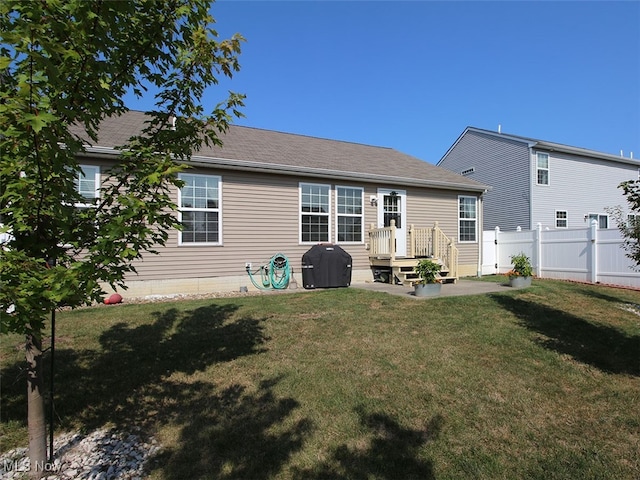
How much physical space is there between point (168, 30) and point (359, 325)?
477 cm

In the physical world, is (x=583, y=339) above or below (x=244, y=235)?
below

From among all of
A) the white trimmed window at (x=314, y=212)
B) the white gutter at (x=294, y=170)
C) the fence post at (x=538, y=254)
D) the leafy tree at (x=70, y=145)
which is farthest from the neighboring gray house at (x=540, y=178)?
the leafy tree at (x=70, y=145)

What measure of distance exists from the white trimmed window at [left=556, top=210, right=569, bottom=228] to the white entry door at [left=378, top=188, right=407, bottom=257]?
9.96 metres

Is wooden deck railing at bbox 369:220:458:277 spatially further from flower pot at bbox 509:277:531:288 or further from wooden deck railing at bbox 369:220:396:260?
flower pot at bbox 509:277:531:288

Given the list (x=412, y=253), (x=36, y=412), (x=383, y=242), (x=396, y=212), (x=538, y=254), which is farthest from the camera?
(x=538, y=254)

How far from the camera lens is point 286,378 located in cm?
407

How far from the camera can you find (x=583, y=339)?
5688 mm

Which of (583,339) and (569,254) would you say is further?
(569,254)

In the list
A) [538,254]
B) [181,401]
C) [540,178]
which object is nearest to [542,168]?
[540,178]

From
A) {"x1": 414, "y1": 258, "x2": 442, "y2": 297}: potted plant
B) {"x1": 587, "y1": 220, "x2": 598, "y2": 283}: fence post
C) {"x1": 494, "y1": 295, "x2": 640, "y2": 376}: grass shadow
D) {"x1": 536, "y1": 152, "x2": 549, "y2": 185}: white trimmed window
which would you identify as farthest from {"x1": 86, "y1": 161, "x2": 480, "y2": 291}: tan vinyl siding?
{"x1": 536, "y1": 152, "x2": 549, "y2": 185}: white trimmed window

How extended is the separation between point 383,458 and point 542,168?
18.1m

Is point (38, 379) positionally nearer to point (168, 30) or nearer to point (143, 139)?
point (143, 139)

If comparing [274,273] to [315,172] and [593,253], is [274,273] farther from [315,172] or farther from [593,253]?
[593,253]

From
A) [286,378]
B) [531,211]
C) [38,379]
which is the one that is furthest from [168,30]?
[531,211]
